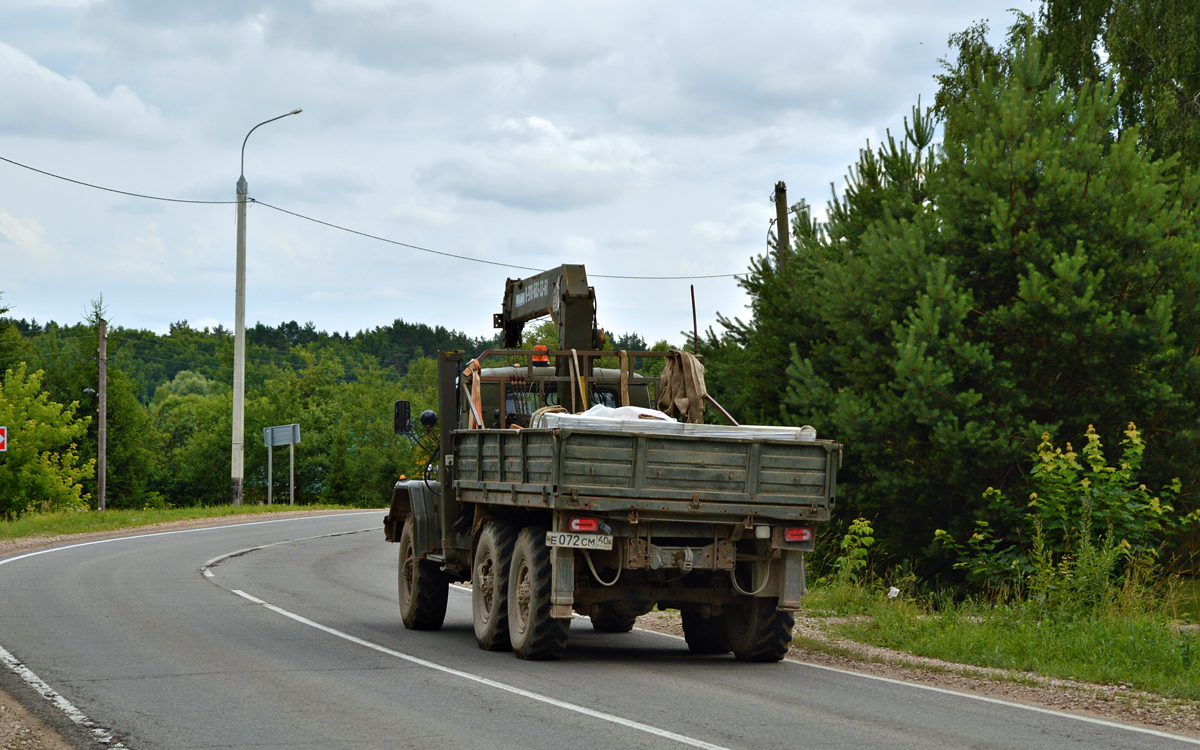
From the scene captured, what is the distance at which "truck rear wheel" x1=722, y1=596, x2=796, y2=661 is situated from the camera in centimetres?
1139

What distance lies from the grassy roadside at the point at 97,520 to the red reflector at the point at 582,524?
82.0 ft

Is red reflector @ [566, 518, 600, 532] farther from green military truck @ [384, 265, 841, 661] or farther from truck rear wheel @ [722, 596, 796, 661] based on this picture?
truck rear wheel @ [722, 596, 796, 661]

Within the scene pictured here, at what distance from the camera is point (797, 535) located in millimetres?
10859

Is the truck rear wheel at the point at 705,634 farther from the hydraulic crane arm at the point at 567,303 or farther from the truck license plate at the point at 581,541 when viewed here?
the hydraulic crane arm at the point at 567,303

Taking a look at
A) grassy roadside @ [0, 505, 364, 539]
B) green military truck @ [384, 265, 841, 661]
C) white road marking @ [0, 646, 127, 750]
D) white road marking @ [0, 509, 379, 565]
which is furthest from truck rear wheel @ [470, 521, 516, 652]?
grassy roadside @ [0, 505, 364, 539]

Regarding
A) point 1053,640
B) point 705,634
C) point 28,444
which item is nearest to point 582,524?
point 705,634

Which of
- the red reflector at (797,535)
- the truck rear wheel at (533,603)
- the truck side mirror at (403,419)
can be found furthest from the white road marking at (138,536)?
Result: the red reflector at (797,535)

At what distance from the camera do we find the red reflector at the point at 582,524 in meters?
10.4

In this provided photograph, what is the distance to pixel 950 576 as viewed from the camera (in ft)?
61.0

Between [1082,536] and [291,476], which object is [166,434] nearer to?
[291,476]

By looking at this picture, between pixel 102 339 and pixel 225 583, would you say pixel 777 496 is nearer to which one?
pixel 225 583

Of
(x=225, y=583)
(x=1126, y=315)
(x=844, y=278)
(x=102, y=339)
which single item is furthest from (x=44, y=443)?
(x=1126, y=315)

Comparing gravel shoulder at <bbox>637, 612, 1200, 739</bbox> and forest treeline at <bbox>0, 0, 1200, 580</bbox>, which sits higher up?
forest treeline at <bbox>0, 0, 1200, 580</bbox>

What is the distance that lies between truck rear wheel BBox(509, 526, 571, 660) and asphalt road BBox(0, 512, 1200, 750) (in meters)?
0.21
